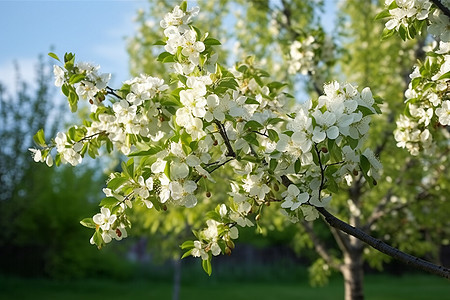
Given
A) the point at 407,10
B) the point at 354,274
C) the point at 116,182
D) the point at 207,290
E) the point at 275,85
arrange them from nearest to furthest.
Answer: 1. the point at 116,182
2. the point at 407,10
3. the point at 275,85
4. the point at 354,274
5. the point at 207,290

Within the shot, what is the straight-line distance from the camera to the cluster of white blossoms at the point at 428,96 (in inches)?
122

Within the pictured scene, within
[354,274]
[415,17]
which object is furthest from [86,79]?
[354,274]

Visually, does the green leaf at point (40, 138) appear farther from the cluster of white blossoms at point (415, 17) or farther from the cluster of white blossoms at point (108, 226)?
the cluster of white blossoms at point (415, 17)

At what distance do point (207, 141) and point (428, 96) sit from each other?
146cm

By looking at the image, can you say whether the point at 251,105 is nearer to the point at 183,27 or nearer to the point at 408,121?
the point at 183,27

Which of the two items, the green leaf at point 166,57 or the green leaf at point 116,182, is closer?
the green leaf at point 116,182

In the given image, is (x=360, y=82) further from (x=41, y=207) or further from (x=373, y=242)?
(x=41, y=207)

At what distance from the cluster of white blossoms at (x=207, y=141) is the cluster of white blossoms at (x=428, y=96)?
1.86 ft

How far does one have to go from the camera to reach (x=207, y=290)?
622 inches

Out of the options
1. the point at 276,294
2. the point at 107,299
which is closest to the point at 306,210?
the point at 107,299

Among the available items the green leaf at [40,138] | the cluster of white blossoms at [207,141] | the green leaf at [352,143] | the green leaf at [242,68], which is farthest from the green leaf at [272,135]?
the green leaf at [40,138]

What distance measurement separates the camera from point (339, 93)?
2.66 metres

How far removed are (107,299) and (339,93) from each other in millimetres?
12037

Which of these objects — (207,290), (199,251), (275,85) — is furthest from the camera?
(207,290)
